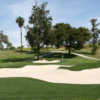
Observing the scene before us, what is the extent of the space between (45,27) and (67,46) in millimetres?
12922

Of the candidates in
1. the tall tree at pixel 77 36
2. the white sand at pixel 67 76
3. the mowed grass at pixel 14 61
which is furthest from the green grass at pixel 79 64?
the tall tree at pixel 77 36

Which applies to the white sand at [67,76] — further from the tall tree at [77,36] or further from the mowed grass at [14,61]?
the tall tree at [77,36]

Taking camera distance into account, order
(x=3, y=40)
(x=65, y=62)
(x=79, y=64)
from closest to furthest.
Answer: (x=79, y=64)
(x=65, y=62)
(x=3, y=40)

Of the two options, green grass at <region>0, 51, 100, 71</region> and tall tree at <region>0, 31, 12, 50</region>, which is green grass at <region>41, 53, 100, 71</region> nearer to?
green grass at <region>0, 51, 100, 71</region>

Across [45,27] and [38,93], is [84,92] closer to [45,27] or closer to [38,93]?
[38,93]

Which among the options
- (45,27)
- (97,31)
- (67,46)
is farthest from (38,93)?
(97,31)

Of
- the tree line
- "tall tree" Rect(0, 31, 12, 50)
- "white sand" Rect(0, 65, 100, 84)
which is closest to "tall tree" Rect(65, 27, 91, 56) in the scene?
the tree line

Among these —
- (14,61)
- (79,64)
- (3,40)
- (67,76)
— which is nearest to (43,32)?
(14,61)

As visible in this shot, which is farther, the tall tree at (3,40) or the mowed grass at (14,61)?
the tall tree at (3,40)

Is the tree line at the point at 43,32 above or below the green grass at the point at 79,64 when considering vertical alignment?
above

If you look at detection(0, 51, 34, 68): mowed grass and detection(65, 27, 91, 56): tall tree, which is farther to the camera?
detection(65, 27, 91, 56): tall tree

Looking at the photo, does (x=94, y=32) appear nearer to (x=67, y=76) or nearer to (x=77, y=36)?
(x=77, y=36)

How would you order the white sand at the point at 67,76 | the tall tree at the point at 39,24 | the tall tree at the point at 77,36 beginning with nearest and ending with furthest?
1. the white sand at the point at 67,76
2. the tall tree at the point at 39,24
3. the tall tree at the point at 77,36

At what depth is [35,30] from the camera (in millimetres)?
31484
